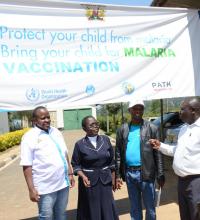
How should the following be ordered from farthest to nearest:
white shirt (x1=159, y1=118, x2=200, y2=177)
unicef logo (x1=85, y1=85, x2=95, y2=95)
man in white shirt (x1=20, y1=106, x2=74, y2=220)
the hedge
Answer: the hedge → unicef logo (x1=85, y1=85, x2=95, y2=95) → man in white shirt (x1=20, y1=106, x2=74, y2=220) → white shirt (x1=159, y1=118, x2=200, y2=177)

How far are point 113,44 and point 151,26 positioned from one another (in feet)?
2.17

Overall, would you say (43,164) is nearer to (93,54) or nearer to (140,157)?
(140,157)

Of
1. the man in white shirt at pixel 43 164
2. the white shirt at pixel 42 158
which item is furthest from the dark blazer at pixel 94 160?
the white shirt at pixel 42 158

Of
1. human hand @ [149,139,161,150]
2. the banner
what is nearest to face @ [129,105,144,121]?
human hand @ [149,139,161,150]

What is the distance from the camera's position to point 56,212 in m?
4.76

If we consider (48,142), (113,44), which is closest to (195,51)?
(113,44)

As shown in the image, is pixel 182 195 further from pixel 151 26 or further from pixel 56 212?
pixel 151 26

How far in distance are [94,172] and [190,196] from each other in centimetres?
133

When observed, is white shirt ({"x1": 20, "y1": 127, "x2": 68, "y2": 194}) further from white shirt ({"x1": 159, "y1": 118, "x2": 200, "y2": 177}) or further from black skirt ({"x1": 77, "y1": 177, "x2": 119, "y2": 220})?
white shirt ({"x1": 159, "y1": 118, "x2": 200, "y2": 177})

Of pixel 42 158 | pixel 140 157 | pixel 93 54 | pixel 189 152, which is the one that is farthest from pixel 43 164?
pixel 93 54

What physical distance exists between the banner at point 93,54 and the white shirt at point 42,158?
2.44 feet

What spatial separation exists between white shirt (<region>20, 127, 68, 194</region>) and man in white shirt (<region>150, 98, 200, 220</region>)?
133 centimetres

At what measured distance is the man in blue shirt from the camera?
16.5 feet

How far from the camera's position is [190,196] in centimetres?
427
